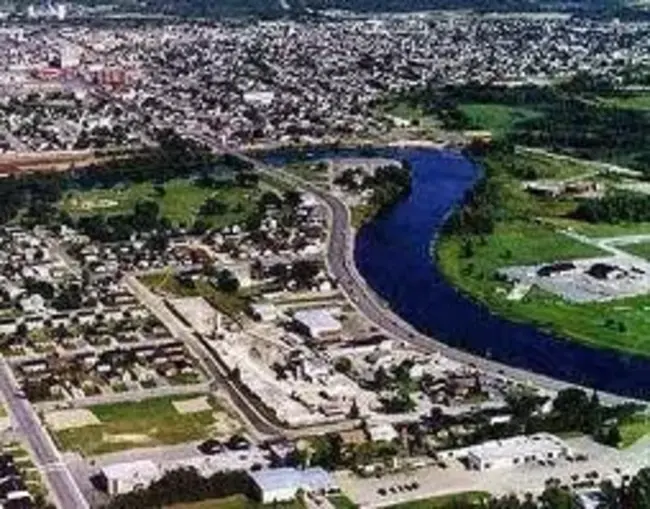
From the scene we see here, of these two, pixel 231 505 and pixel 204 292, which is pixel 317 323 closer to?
pixel 204 292

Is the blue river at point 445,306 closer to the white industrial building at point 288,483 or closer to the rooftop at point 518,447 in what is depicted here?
the rooftop at point 518,447

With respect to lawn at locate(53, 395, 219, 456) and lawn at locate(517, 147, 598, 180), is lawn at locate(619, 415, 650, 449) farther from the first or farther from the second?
lawn at locate(517, 147, 598, 180)

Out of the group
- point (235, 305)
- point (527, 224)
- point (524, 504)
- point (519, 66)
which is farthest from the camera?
point (519, 66)

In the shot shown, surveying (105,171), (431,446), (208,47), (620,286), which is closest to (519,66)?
(208,47)

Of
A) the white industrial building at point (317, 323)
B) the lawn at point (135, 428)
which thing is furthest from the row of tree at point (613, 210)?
the lawn at point (135, 428)

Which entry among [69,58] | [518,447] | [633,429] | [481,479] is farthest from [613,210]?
[69,58]

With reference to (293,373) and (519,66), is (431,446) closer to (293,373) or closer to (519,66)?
(293,373)
